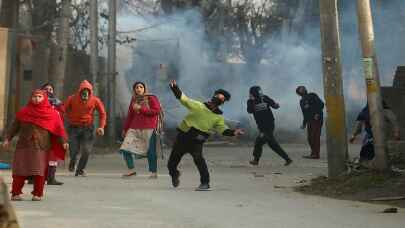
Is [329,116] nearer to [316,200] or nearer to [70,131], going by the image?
[316,200]

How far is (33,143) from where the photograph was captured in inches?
406

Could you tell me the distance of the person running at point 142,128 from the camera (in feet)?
45.7

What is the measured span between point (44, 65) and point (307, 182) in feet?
43.5

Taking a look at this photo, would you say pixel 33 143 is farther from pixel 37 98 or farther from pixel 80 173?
pixel 80 173

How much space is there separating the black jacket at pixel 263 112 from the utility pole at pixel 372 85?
5.24 metres

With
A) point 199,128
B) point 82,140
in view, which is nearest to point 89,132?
point 82,140

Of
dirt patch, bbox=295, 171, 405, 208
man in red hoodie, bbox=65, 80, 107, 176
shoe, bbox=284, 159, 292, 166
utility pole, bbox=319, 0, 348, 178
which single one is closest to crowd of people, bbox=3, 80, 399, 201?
man in red hoodie, bbox=65, 80, 107, 176

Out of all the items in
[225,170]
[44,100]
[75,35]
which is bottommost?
[225,170]

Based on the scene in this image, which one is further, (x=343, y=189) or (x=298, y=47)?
(x=298, y=47)

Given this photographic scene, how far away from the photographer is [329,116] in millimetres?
12219

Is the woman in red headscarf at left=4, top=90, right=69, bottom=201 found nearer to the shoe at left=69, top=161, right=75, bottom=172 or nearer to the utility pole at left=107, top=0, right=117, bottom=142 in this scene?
the shoe at left=69, top=161, right=75, bottom=172

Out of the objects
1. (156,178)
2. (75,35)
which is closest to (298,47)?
(75,35)

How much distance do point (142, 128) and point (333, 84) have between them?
3240 mm

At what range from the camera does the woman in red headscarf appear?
1024 centimetres
